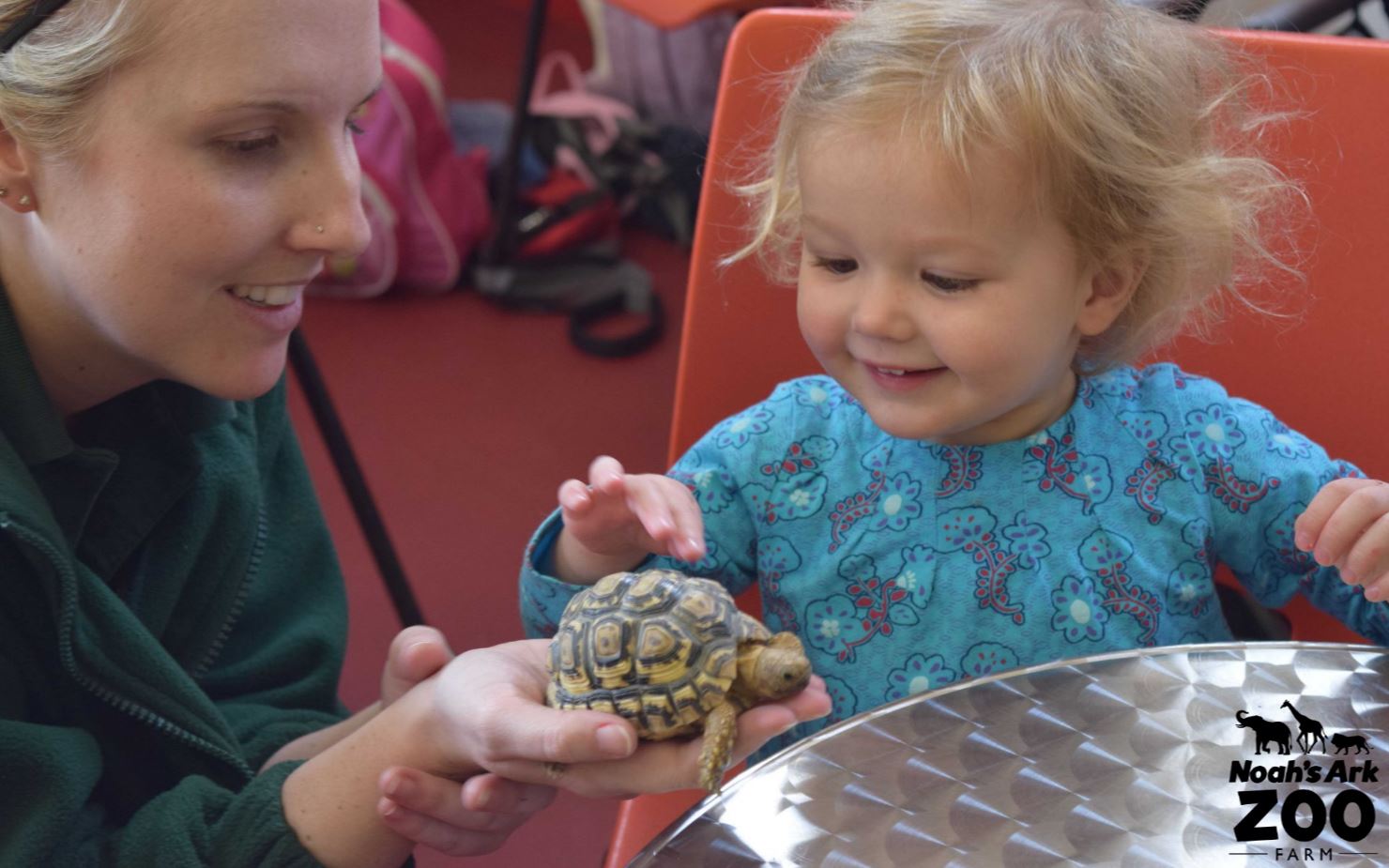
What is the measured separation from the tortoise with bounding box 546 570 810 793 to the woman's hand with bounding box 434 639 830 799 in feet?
0.05

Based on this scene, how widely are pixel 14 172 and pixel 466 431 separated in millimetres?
1890

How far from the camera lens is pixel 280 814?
1.02 meters

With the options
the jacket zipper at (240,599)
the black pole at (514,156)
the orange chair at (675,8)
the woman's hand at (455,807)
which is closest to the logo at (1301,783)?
the woman's hand at (455,807)

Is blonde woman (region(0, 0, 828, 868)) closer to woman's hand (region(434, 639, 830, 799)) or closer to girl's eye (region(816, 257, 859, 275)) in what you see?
woman's hand (region(434, 639, 830, 799))

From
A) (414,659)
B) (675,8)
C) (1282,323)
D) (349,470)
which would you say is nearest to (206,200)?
(414,659)

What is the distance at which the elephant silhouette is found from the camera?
853 mm

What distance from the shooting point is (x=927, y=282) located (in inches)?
39.9

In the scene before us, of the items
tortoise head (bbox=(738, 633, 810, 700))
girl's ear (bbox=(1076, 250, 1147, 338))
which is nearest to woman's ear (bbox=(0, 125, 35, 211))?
tortoise head (bbox=(738, 633, 810, 700))

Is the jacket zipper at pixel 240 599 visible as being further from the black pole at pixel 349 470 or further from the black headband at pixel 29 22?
the black headband at pixel 29 22

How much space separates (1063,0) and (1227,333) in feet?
1.15

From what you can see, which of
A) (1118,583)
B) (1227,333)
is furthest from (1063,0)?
(1118,583)

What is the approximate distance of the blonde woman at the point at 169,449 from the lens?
0.94m

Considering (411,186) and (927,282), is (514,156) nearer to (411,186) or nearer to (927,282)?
(411,186)

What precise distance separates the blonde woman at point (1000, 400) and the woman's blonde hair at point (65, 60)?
1.42 ft
